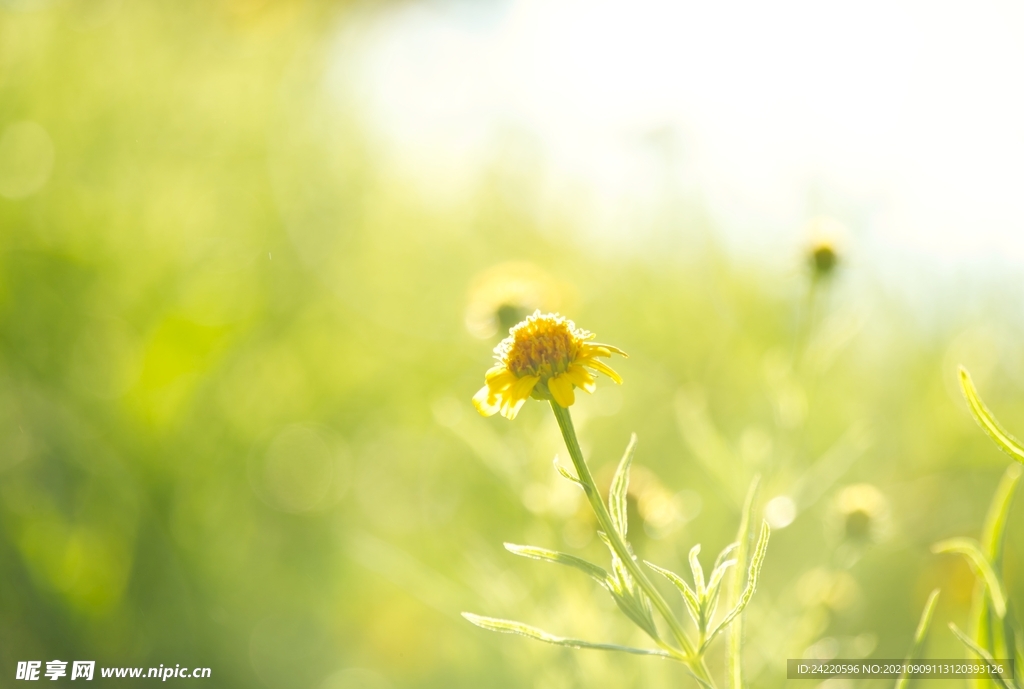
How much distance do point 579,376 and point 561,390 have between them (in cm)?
2

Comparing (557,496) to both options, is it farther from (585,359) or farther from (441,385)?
(441,385)

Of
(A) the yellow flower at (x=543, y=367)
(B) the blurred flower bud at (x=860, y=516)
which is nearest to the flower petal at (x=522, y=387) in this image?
(A) the yellow flower at (x=543, y=367)

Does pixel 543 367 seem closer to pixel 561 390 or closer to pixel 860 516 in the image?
pixel 561 390

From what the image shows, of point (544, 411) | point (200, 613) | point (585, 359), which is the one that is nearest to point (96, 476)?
point (200, 613)

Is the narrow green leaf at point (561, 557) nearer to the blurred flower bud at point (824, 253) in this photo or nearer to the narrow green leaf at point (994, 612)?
the narrow green leaf at point (994, 612)

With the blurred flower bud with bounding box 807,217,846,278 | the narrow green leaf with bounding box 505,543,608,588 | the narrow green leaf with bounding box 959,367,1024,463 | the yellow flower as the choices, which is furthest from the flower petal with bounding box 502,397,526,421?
the blurred flower bud with bounding box 807,217,846,278

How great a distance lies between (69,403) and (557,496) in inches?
39.9

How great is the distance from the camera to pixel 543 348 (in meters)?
0.57

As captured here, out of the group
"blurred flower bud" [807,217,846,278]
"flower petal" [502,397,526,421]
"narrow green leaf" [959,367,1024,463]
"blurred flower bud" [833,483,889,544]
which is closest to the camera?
"narrow green leaf" [959,367,1024,463]

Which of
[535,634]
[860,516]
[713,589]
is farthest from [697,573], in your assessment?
[860,516]

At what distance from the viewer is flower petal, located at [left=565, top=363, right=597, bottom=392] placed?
55cm

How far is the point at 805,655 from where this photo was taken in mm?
857

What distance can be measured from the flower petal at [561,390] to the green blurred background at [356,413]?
→ 367 millimetres

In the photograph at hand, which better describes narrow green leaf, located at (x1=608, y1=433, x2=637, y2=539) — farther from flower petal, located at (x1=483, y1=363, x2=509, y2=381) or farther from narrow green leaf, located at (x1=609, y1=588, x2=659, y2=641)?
flower petal, located at (x1=483, y1=363, x2=509, y2=381)
